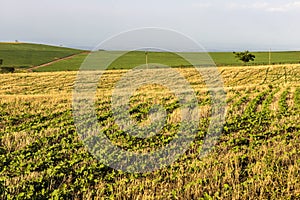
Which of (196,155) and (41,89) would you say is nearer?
(196,155)

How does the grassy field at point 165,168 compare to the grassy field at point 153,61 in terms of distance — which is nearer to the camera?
the grassy field at point 165,168

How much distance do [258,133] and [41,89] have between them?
25572mm

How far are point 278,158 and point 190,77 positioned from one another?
3354cm

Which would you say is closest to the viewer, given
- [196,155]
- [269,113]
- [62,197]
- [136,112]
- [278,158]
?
[62,197]

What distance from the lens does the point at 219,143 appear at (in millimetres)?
9320

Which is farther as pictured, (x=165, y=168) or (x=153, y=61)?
(x=153, y=61)

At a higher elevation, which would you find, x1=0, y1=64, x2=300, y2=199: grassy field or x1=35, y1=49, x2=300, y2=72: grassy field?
x1=35, y1=49, x2=300, y2=72: grassy field

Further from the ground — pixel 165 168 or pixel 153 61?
pixel 153 61

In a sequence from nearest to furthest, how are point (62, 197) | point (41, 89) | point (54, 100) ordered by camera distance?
point (62, 197) → point (54, 100) → point (41, 89)

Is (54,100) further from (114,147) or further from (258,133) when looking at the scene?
(258,133)

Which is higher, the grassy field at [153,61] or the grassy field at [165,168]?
the grassy field at [153,61]

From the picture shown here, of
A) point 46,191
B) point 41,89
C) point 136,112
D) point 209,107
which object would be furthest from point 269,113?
point 41,89

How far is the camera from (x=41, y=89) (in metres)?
32.1

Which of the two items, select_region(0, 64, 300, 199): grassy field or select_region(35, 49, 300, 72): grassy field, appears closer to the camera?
select_region(0, 64, 300, 199): grassy field
